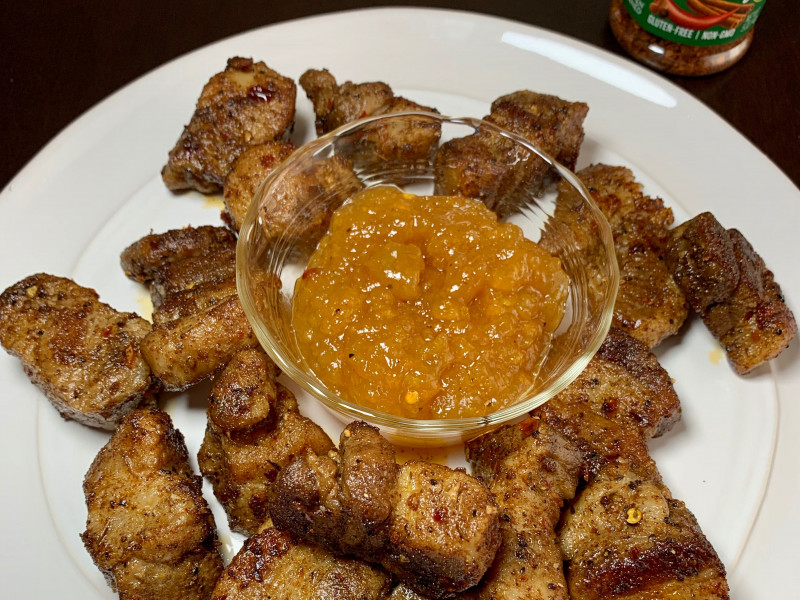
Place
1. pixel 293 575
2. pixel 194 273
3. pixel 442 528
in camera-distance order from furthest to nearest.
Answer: pixel 194 273 → pixel 293 575 → pixel 442 528

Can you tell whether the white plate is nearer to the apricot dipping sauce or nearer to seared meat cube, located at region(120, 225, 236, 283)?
seared meat cube, located at region(120, 225, 236, 283)

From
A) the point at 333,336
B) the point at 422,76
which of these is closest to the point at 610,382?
the point at 333,336

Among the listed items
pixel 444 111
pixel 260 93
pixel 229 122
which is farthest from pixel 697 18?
pixel 229 122

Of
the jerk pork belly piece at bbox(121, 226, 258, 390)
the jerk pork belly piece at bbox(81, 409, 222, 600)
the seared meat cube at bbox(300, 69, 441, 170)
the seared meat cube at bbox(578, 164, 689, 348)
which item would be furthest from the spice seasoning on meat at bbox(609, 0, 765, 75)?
the jerk pork belly piece at bbox(81, 409, 222, 600)

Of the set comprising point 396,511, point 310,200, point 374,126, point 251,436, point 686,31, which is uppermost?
point 686,31

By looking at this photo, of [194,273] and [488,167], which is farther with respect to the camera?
[488,167]

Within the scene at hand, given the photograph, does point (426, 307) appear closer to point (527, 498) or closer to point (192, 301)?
point (527, 498)

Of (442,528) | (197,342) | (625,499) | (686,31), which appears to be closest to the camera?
(442,528)

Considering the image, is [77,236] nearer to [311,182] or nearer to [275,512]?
[311,182]
